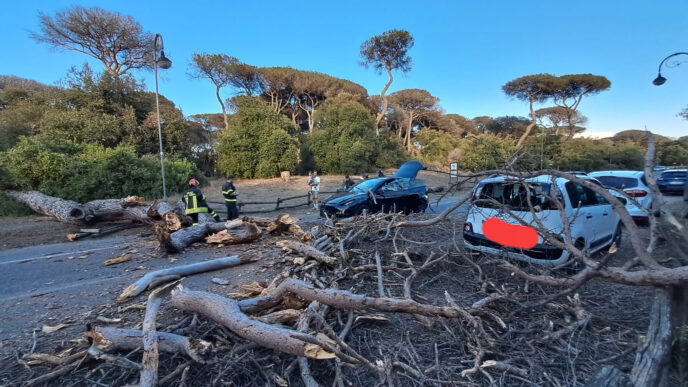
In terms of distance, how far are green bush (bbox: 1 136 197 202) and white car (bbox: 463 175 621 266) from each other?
12.3m

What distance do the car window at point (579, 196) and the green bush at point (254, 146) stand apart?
18497 millimetres

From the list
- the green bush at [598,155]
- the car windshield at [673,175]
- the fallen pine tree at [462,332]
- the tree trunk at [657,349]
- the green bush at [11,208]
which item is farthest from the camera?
the green bush at [598,155]

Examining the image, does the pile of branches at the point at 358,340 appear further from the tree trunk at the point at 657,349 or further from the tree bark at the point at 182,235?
Result: the tree bark at the point at 182,235

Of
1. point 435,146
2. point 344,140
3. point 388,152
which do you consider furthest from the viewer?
point 435,146

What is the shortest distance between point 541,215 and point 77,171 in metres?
13.8

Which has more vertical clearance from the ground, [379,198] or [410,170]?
[410,170]

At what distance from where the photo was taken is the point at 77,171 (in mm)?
10711

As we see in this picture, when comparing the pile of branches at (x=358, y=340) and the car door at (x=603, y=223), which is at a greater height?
the car door at (x=603, y=223)

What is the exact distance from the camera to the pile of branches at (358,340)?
2.11m

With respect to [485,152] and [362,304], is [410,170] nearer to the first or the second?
[485,152]

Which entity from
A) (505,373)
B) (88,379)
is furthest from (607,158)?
(88,379)

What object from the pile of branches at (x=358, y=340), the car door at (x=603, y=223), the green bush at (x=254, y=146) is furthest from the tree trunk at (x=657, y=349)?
the green bush at (x=254, y=146)

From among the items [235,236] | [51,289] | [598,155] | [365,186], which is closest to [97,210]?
[51,289]

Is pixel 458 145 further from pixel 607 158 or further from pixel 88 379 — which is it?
pixel 88 379
